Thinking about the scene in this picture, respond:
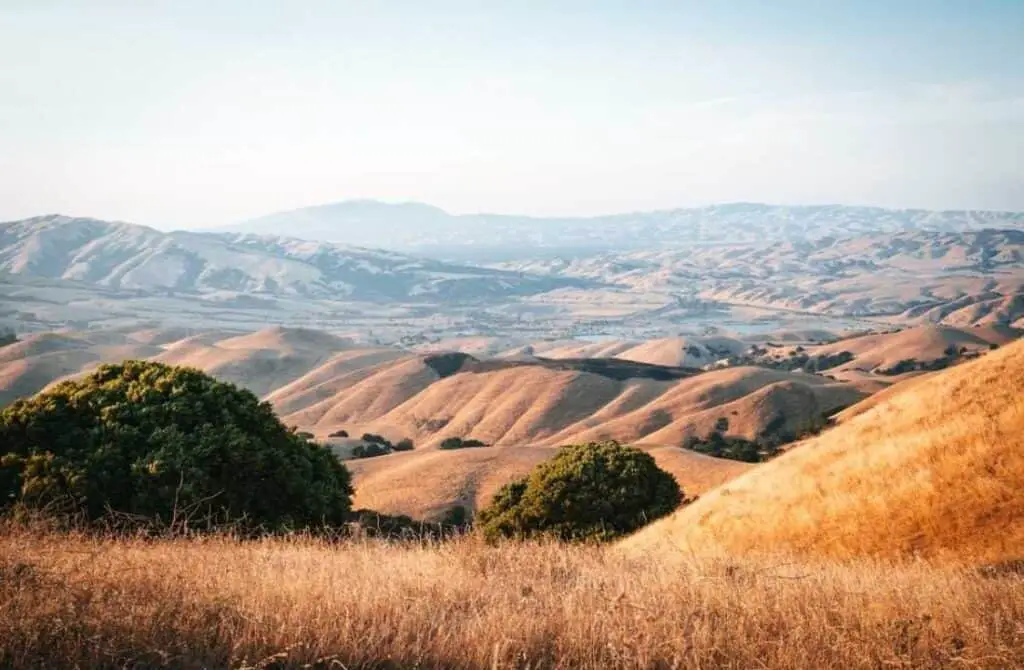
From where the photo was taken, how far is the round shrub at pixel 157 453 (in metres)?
15.3

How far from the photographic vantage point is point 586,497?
23516 millimetres

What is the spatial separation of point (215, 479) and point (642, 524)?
40.0ft

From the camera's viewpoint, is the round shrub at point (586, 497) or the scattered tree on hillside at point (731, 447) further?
the scattered tree on hillside at point (731, 447)

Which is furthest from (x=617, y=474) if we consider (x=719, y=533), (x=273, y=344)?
(x=273, y=344)

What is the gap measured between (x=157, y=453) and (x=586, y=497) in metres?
12.0

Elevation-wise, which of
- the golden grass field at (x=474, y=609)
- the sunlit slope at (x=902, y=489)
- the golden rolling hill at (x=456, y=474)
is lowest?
the golden rolling hill at (x=456, y=474)

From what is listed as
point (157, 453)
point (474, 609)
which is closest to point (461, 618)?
point (474, 609)

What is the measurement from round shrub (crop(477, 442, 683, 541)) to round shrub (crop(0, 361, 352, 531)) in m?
6.43

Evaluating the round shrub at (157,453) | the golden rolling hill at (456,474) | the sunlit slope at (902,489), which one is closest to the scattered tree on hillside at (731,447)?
the golden rolling hill at (456,474)

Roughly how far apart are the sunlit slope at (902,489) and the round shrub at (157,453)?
25.1ft

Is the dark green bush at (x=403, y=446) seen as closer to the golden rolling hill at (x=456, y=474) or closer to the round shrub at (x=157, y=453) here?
the golden rolling hill at (x=456, y=474)

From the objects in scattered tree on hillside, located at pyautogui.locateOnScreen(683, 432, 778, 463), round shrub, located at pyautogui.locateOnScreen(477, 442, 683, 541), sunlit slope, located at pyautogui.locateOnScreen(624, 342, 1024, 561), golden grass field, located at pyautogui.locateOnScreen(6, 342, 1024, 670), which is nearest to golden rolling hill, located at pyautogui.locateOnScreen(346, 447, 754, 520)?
scattered tree on hillside, located at pyautogui.locateOnScreen(683, 432, 778, 463)

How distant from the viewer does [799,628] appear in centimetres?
614

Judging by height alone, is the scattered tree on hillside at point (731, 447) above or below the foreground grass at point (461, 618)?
below
